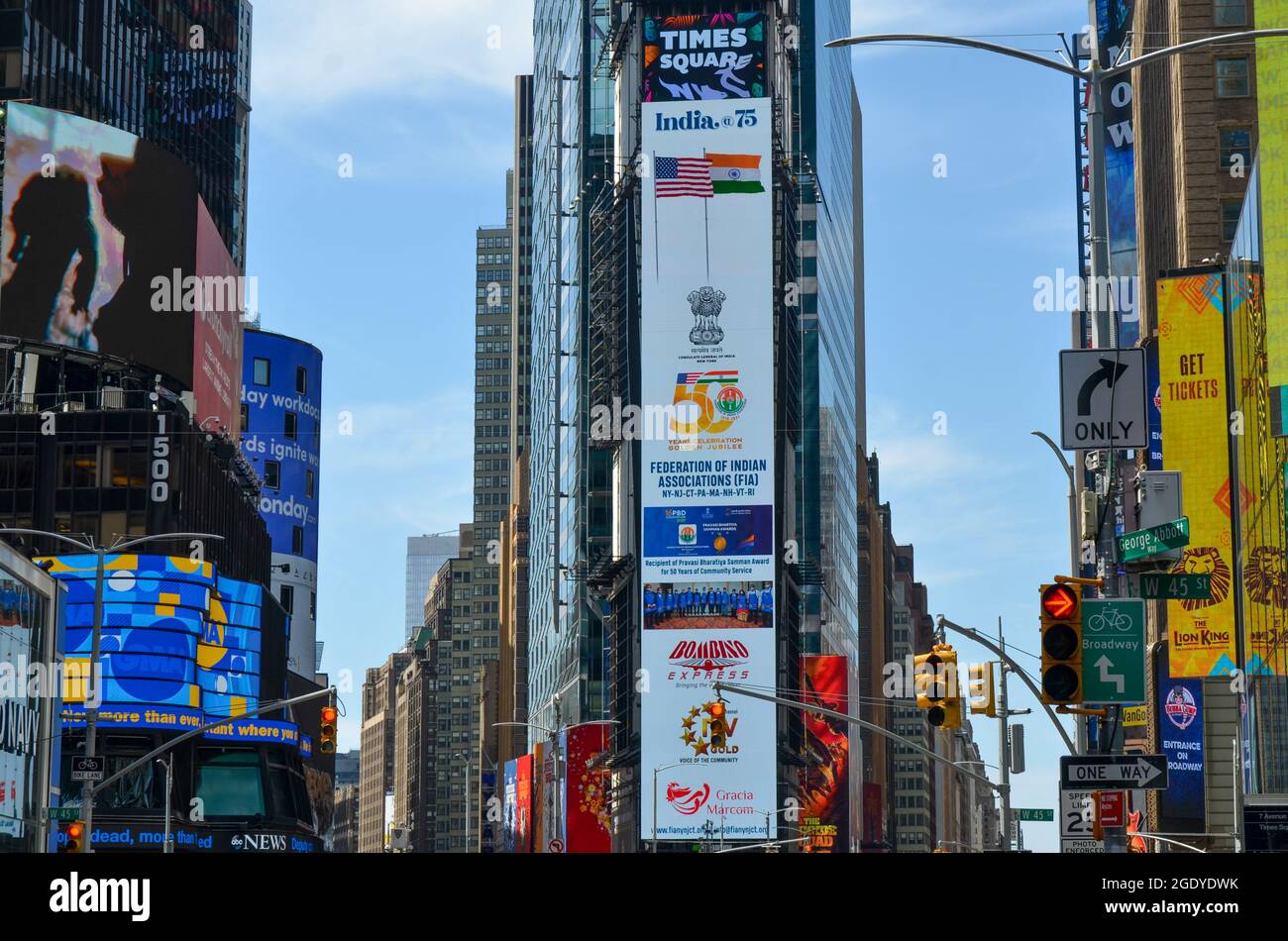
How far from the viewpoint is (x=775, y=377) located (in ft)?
390

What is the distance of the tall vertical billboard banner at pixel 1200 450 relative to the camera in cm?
8144

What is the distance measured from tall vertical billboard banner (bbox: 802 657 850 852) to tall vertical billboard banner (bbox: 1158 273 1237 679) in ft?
153

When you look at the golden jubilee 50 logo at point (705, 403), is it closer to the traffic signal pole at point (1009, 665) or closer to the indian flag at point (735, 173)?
the indian flag at point (735, 173)

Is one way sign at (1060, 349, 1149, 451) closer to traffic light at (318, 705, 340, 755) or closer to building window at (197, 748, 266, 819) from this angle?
traffic light at (318, 705, 340, 755)

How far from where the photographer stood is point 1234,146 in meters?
91.7

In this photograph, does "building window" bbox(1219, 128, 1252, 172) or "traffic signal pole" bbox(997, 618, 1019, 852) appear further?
"building window" bbox(1219, 128, 1252, 172)

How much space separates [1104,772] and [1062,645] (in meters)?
2.03

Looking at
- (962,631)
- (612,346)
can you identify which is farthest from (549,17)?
(962,631)

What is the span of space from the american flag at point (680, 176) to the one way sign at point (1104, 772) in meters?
98.2

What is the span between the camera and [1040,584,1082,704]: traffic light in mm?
22203

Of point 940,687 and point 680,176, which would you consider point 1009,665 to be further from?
point 680,176

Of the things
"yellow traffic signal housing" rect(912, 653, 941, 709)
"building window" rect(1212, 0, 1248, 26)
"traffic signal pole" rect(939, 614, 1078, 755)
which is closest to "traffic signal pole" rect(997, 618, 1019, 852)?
"traffic signal pole" rect(939, 614, 1078, 755)
